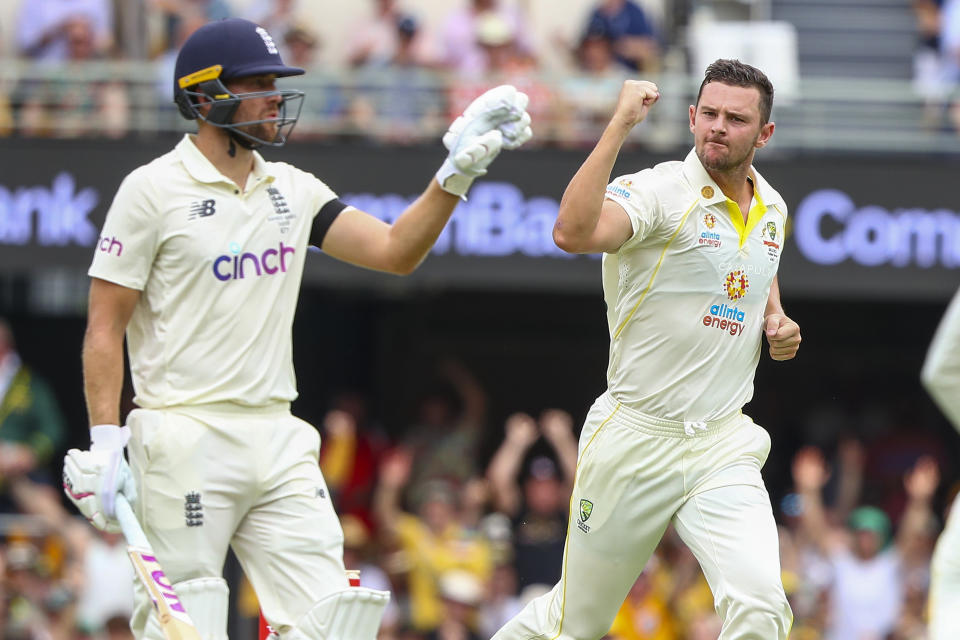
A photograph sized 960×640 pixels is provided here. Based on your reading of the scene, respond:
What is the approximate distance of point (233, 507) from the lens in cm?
550

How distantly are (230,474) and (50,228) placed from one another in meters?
7.00

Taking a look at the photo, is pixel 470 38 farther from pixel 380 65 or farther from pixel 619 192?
pixel 619 192

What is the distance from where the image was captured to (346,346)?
1680cm

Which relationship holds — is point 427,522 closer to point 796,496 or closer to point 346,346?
point 796,496

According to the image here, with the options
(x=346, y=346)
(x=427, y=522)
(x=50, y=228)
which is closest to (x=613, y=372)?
(x=427, y=522)

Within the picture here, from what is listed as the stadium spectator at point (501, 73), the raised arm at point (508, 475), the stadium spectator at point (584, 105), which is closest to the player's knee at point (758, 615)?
the raised arm at point (508, 475)

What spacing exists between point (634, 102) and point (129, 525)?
2.18 m

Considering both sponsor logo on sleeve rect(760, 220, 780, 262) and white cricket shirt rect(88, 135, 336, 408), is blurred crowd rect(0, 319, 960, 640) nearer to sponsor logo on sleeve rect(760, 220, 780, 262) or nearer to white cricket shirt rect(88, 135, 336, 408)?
white cricket shirt rect(88, 135, 336, 408)

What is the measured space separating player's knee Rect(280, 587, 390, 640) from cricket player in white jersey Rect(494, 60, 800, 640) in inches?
25.9

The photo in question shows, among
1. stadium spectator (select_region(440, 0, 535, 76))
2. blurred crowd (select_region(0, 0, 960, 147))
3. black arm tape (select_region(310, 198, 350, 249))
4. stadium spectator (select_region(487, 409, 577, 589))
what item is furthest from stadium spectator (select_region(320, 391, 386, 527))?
black arm tape (select_region(310, 198, 350, 249))

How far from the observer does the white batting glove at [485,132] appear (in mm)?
5348

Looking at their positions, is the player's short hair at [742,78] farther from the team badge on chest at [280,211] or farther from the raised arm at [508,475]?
the raised arm at [508,475]

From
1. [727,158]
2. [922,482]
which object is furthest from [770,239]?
[922,482]

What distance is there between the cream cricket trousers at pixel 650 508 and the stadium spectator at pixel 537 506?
5.18 m
